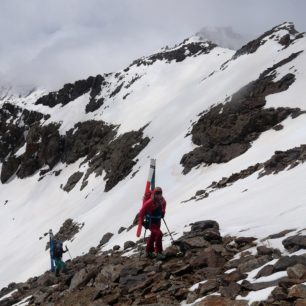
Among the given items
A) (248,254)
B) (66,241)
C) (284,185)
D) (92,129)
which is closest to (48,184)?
(92,129)

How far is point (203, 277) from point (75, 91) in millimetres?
117232

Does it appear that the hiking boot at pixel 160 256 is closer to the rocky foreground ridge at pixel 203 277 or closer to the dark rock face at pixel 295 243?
the rocky foreground ridge at pixel 203 277

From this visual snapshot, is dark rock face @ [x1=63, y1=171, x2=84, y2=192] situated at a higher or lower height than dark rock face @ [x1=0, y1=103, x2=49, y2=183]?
lower

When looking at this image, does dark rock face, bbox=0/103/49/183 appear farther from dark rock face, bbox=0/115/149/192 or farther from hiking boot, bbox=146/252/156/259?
hiking boot, bbox=146/252/156/259

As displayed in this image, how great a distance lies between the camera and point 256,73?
5656 cm

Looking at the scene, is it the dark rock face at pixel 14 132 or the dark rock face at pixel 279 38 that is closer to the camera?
the dark rock face at pixel 279 38

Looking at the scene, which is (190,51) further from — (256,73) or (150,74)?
(256,73)

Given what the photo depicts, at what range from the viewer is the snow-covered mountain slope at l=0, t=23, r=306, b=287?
2528 cm

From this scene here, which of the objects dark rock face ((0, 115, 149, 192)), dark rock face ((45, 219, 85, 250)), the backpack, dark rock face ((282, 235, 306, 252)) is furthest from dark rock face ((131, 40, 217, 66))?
dark rock face ((282, 235, 306, 252))

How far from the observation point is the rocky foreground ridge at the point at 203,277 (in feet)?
30.2

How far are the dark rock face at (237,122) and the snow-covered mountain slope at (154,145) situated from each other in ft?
0.49

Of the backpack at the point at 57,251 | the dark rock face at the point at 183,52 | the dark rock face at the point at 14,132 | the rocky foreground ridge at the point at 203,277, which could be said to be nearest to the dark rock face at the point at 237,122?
the backpack at the point at 57,251

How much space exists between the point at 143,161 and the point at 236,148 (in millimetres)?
22581

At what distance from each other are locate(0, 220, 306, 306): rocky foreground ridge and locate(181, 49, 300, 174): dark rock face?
1111 inches
